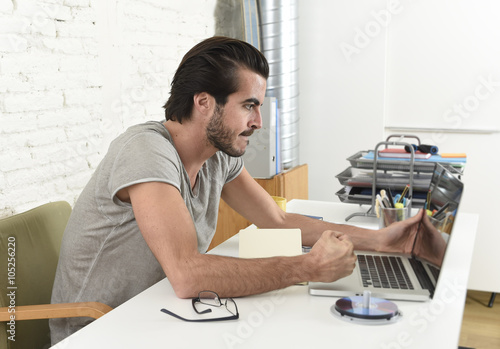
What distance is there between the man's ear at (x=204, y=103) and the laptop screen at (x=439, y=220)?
68 centimetres

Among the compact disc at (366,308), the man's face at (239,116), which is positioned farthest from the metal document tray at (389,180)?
the compact disc at (366,308)

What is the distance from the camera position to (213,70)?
1.64 metres

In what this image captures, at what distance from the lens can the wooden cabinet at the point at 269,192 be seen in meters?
3.04

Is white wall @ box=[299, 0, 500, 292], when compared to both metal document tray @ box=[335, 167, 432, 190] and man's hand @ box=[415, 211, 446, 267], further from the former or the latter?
man's hand @ box=[415, 211, 446, 267]

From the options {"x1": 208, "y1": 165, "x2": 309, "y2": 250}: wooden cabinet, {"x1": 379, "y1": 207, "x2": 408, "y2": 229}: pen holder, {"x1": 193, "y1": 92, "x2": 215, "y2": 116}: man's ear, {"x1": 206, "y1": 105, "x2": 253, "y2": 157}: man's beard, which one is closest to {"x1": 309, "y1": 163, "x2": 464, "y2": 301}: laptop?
{"x1": 379, "y1": 207, "x2": 408, "y2": 229}: pen holder

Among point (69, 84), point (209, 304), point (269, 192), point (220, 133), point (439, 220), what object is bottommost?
point (269, 192)

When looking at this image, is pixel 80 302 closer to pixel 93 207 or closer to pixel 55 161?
pixel 93 207

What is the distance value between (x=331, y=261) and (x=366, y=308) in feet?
0.59

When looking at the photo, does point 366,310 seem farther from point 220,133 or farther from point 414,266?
point 220,133

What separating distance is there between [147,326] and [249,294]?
265mm

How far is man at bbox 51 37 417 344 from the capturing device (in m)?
1.36

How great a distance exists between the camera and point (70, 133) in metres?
2.29

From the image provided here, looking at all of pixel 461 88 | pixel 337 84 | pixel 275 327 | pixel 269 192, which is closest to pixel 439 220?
pixel 275 327

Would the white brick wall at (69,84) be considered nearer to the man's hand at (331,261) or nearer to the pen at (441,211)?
the man's hand at (331,261)
